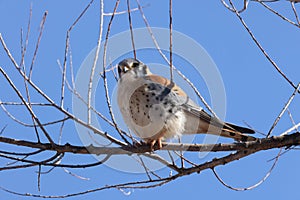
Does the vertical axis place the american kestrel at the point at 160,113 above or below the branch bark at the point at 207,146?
above

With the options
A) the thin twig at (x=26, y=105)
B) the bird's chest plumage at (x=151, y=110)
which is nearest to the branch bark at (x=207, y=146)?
the thin twig at (x=26, y=105)

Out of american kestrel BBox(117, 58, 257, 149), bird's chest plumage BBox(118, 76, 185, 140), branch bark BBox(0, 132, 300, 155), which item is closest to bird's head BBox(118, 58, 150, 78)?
american kestrel BBox(117, 58, 257, 149)

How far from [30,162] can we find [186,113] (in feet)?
4.92

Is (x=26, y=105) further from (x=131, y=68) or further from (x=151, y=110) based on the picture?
(x=131, y=68)

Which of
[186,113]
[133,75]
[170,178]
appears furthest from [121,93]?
[170,178]

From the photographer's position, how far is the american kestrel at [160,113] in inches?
144

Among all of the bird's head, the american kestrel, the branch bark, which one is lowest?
the branch bark

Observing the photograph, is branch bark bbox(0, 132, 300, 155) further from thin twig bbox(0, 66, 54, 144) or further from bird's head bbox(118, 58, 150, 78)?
bird's head bbox(118, 58, 150, 78)

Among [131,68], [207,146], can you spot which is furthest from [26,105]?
[131,68]

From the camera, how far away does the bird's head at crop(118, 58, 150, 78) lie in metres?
4.16

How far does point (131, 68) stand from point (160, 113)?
2.12 feet

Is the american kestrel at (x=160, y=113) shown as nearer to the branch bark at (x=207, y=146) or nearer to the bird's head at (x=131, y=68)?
the bird's head at (x=131, y=68)

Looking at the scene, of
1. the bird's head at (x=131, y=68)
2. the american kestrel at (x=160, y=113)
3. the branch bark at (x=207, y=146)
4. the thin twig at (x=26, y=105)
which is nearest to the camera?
the thin twig at (x=26, y=105)

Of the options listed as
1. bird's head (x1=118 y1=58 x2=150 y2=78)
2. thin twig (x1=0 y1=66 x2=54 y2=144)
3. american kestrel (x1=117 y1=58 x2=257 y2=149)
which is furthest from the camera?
bird's head (x1=118 y1=58 x2=150 y2=78)
